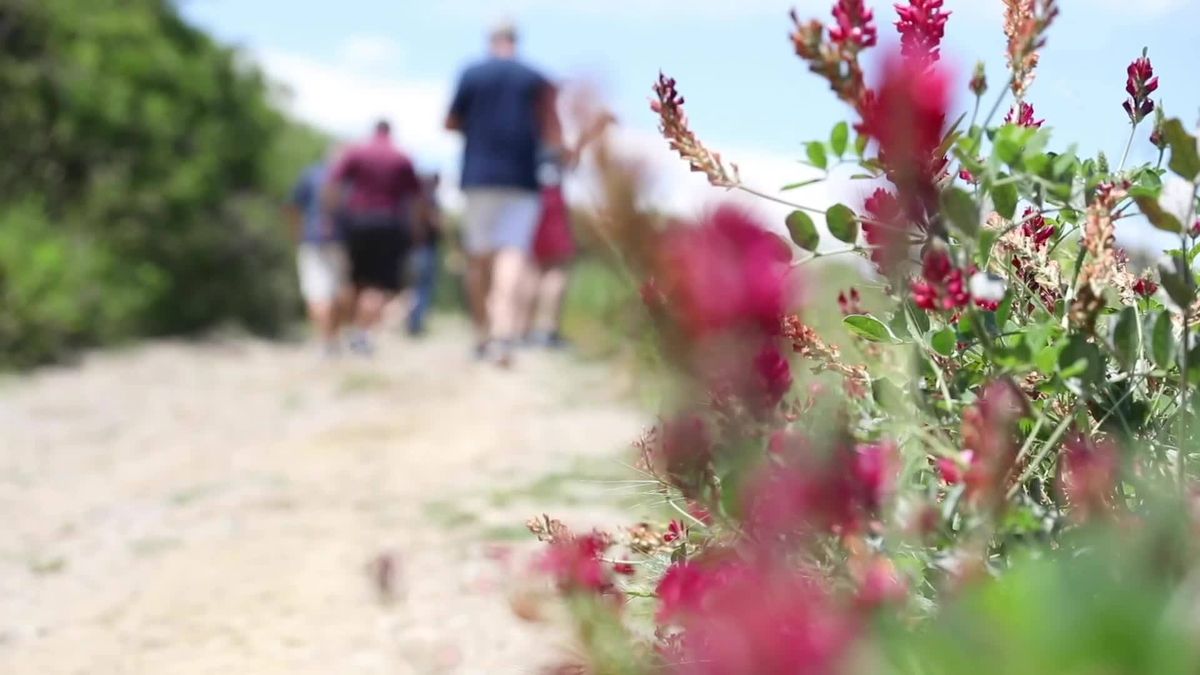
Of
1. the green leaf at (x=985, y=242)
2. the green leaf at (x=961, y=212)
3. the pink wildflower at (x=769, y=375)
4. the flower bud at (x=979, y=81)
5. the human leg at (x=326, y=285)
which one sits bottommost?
the human leg at (x=326, y=285)

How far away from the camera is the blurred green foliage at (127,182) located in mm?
7570

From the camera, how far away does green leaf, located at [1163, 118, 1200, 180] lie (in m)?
0.96

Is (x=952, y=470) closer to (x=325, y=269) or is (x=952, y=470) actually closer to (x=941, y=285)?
(x=941, y=285)

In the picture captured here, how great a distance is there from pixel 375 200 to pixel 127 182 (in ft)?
6.14

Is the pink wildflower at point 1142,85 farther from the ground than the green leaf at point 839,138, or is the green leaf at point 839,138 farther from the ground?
the pink wildflower at point 1142,85

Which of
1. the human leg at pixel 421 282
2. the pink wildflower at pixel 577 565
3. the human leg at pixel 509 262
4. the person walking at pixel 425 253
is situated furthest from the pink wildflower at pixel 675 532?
the human leg at pixel 421 282

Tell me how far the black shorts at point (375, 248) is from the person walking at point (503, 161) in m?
1.25

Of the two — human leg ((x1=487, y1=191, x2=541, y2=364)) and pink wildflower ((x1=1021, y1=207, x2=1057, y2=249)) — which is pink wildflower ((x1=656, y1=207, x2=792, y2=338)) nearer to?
pink wildflower ((x1=1021, y1=207, x2=1057, y2=249))

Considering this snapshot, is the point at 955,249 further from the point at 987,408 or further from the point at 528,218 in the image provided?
the point at 528,218

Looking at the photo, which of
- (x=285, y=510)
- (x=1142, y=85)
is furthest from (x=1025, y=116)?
(x=285, y=510)

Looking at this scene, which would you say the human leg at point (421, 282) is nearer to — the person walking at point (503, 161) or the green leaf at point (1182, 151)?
the person walking at point (503, 161)

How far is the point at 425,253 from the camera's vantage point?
11.1 metres

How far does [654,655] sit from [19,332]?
22.4 ft

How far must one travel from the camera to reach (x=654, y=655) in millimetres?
1188
